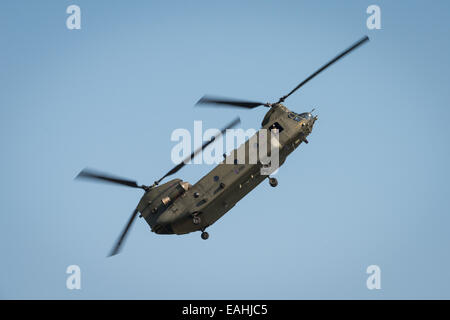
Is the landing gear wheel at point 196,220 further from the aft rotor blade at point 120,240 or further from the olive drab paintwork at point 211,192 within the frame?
the aft rotor blade at point 120,240

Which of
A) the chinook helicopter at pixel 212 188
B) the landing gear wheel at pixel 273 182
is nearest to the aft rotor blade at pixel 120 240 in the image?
the chinook helicopter at pixel 212 188

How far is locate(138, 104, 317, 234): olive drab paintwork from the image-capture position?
63656 mm

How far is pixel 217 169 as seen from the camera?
6397 centimetres

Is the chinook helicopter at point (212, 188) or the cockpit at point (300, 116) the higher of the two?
the cockpit at point (300, 116)

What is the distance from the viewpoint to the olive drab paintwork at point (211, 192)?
2506 inches

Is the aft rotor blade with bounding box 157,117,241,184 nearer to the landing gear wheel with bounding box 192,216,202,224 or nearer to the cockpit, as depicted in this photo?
the landing gear wheel with bounding box 192,216,202,224

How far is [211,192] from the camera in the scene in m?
63.7

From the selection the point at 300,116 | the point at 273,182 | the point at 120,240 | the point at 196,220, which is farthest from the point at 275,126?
the point at 120,240

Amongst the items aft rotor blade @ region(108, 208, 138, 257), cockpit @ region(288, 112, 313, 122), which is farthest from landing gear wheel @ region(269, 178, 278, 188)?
aft rotor blade @ region(108, 208, 138, 257)

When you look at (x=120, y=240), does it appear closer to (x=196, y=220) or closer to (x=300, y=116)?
(x=196, y=220)

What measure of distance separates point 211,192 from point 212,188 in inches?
12.6
